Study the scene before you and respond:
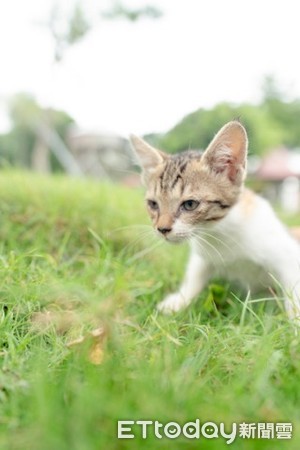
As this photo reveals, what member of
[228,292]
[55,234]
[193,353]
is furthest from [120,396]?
[55,234]

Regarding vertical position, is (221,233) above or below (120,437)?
above

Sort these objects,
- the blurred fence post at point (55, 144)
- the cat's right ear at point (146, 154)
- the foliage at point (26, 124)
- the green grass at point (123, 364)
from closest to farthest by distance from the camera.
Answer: the green grass at point (123, 364)
the cat's right ear at point (146, 154)
the blurred fence post at point (55, 144)
the foliage at point (26, 124)

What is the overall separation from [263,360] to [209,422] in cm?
26

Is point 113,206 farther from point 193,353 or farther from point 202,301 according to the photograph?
point 193,353

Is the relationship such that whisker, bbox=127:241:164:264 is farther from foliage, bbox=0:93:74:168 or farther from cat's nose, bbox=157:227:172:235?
foliage, bbox=0:93:74:168

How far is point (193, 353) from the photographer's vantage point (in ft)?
4.25

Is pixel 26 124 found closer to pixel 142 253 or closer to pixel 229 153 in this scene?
pixel 142 253

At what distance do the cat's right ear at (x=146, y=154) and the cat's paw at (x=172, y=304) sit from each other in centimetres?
57

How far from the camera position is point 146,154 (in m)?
2.20

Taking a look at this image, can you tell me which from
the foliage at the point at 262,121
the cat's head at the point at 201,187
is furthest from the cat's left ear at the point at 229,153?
the foliage at the point at 262,121

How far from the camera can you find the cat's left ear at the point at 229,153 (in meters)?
1.85

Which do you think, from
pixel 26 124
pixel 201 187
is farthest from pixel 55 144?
pixel 201 187

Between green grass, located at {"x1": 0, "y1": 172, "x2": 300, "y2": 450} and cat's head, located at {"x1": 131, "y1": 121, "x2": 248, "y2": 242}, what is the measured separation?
285 mm

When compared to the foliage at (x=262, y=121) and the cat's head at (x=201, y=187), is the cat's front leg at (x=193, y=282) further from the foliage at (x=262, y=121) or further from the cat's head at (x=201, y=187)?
the foliage at (x=262, y=121)
